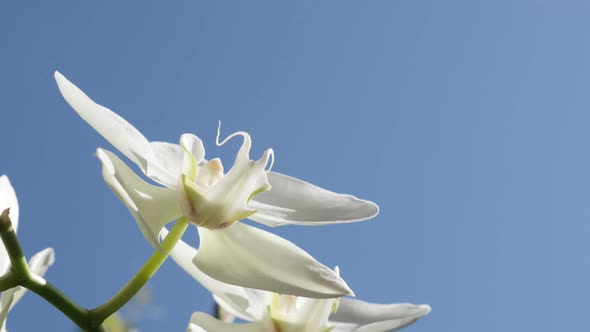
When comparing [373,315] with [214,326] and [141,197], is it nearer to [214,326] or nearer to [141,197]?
[214,326]

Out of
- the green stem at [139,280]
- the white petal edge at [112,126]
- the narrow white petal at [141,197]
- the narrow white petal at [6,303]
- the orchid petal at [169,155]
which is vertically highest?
the orchid petal at [169,155]

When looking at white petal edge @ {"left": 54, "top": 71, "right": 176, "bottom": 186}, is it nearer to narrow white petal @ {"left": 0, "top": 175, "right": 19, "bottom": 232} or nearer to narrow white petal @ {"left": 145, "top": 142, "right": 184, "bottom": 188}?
narrow white petal @ {"left": 145, "top": 142, "right": 184, "bottom": 188}

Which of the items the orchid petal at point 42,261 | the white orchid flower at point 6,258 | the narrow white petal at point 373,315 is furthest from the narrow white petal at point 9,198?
the narrow white petal at point 373,315

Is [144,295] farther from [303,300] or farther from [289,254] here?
[289,254]

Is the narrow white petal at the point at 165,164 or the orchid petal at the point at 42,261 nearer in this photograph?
the narrow white petal at the point at 165,164

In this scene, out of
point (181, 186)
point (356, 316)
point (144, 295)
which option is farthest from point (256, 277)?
point (144, 295)

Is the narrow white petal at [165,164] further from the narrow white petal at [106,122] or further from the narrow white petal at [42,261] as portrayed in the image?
the narrow white petal at [42,261]
